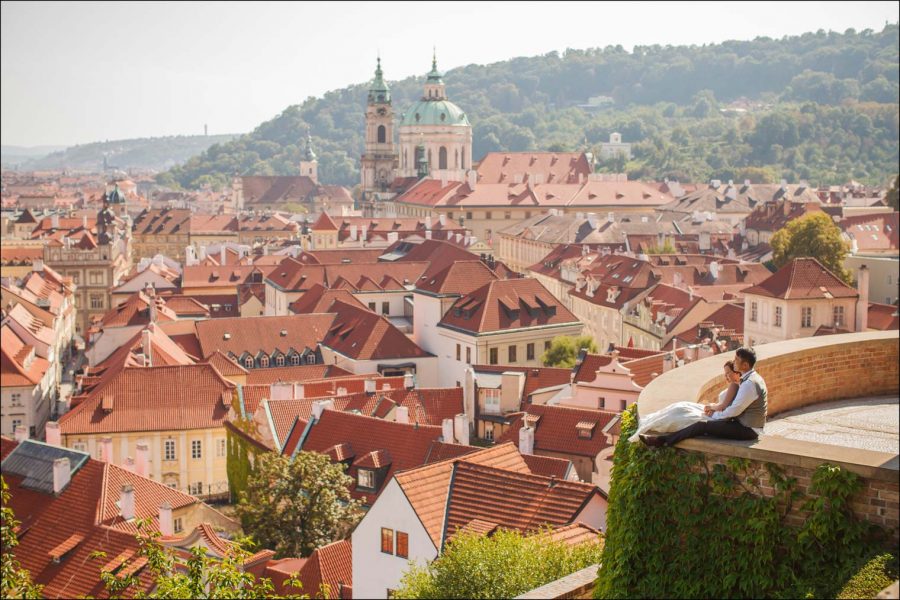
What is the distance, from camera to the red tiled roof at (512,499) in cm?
2328

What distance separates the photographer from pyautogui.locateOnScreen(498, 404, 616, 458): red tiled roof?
33375 millimetres

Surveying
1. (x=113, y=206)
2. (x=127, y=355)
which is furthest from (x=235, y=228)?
(x=127, y=355)

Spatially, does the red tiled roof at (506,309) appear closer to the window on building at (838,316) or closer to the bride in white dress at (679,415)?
the window on building at (838,316)

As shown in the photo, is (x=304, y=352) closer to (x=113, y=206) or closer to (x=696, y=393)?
(x=696, y=393)

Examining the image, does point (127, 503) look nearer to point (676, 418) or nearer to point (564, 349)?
point (676, 418)

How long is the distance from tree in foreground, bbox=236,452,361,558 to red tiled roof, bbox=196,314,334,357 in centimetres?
2609

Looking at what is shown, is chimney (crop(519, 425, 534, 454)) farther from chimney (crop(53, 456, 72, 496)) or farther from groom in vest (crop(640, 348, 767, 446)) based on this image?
groom in vest (crop(640, 348, 767, 446))

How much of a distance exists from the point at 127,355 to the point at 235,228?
291ft

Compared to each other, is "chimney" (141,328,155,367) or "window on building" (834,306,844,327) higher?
"window on building" (834,306,844,327)

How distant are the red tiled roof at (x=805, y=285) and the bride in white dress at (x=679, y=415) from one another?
37.6 m

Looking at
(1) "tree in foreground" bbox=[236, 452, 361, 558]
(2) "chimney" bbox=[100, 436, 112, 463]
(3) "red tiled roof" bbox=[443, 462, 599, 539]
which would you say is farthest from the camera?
(2) "chimney" bbox=[100, 436, 112, 463]

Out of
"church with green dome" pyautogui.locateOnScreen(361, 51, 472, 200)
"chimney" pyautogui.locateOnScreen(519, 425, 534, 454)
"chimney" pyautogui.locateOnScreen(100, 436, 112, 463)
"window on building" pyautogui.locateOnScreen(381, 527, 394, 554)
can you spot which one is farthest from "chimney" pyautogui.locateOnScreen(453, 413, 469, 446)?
"church with green dome" pyautogui.locateOnScreen(361, 51, 472, 200)

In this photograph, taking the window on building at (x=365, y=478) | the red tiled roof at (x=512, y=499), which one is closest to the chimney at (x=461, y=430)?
the window on building at (x=365, y=478)

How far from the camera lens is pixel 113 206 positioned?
14450 centimetres
